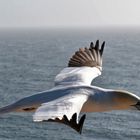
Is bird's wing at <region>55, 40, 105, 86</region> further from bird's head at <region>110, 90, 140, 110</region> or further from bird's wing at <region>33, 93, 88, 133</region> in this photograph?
bird's wing at <region>33, 93, 88, 133</region>

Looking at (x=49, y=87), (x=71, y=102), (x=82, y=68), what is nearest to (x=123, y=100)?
(x=71, y=102)

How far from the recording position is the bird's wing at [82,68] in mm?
16875

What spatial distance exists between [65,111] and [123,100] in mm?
2958

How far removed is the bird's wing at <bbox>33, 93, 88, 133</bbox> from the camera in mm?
10836

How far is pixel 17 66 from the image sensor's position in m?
186

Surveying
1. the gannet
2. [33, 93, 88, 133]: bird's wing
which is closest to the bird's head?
the gannet

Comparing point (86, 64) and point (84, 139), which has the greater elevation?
point (86, 64)

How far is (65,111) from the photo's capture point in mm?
11703

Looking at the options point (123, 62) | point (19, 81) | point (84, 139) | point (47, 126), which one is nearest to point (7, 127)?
point (47, 126)

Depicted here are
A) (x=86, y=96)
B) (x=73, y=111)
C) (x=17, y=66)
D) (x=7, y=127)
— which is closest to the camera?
(x=73, y=111)

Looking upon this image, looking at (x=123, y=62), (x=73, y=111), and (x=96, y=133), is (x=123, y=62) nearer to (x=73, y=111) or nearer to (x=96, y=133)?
(x=96, y=133)

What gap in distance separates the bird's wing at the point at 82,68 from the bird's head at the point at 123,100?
246cm

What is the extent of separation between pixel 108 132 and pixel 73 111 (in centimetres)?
A: 9615

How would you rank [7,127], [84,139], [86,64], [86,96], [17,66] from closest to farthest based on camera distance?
1. [86,96]
2. [86,64]
3. [84,139]
4. [7,127]
5. [17,66]
